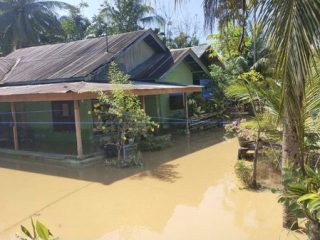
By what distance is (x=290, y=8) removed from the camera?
128 inches

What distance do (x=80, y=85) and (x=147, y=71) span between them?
5456 millimetres

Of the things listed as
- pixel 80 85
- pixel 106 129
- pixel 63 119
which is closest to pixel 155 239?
pixel 106 129

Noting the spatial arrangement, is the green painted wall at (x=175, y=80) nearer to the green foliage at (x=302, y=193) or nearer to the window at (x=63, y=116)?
the window at (x=63, y=116)

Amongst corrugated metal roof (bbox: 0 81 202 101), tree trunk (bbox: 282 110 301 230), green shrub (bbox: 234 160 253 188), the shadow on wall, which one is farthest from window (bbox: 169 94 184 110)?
tree trunk (bbox: 282 110 301 230)

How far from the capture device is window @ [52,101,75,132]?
49.4 feet

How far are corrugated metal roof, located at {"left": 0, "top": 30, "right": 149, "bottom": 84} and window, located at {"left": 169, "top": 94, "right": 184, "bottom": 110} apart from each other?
135 inches

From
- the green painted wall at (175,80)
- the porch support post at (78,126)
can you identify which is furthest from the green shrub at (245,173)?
the green painted wall at (175,80)

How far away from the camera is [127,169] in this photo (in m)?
10.6

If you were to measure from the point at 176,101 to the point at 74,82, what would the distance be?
6.30 m

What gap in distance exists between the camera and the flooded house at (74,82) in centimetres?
1395

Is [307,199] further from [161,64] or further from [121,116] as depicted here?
[161,64]

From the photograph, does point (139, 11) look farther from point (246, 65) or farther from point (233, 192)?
point (233, 192)

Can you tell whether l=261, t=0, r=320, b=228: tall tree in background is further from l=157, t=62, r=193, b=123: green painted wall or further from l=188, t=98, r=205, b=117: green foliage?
l=188, t=98, r=205, b=117: green foliage

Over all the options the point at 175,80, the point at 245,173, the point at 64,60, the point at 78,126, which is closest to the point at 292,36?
the point at 245,173
